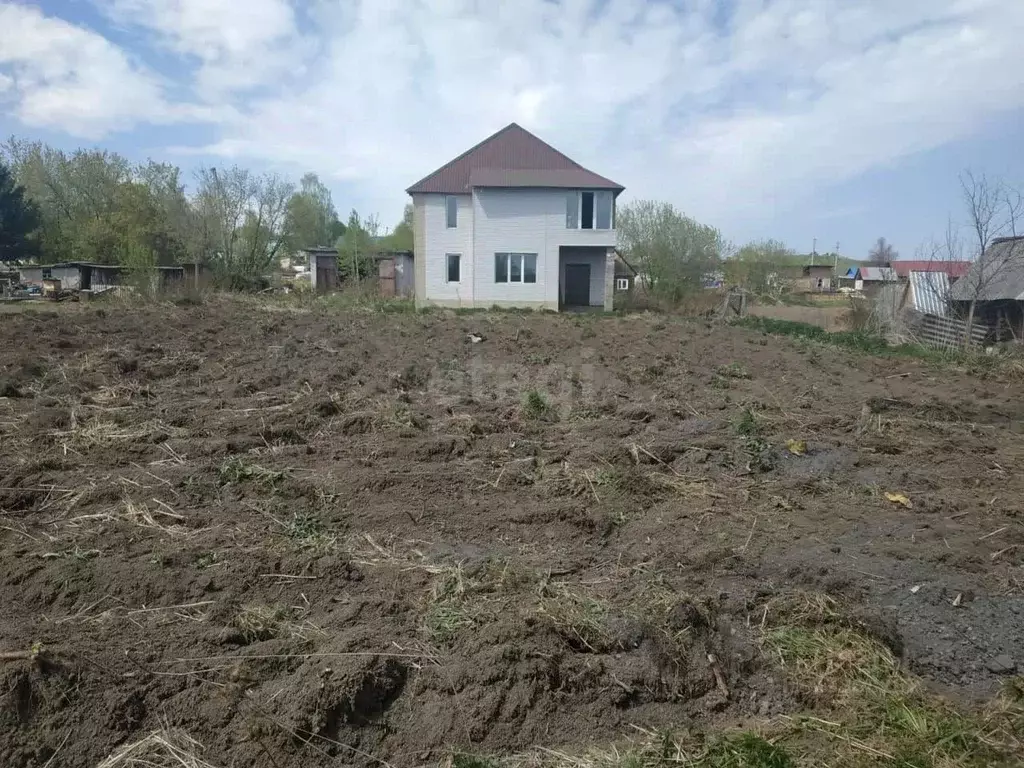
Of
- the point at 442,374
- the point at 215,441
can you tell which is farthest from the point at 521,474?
the point at 442,374

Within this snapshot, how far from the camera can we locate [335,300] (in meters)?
27.3

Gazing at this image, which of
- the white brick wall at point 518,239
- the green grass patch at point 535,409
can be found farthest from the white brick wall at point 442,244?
the green grass patch at point 535,409

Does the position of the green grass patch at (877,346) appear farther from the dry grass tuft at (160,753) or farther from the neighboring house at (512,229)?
the dry grass tuft at (160,753)

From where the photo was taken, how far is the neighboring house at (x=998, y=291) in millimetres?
18094

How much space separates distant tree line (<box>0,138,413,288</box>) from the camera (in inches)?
1366

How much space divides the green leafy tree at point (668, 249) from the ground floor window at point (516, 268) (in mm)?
6607

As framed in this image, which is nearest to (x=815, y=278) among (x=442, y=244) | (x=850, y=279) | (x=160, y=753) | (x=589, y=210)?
(x=850, y=279)

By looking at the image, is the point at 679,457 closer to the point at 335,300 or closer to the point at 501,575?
the point at 501,575

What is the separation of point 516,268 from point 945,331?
15582mm

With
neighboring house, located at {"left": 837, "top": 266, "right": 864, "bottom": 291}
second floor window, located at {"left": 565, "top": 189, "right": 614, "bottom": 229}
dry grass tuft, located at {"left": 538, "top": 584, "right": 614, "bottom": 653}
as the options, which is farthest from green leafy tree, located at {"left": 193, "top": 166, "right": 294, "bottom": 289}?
neighboring house, located at {"left": 837, "top": 266, "right": 864, "bottom": 291}

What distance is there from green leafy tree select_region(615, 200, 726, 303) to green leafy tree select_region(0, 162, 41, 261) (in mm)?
30412

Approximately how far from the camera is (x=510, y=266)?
2873 cm

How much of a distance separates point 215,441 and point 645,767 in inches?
214

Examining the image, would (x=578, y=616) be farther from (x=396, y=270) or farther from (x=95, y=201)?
(x=95, y=201)
